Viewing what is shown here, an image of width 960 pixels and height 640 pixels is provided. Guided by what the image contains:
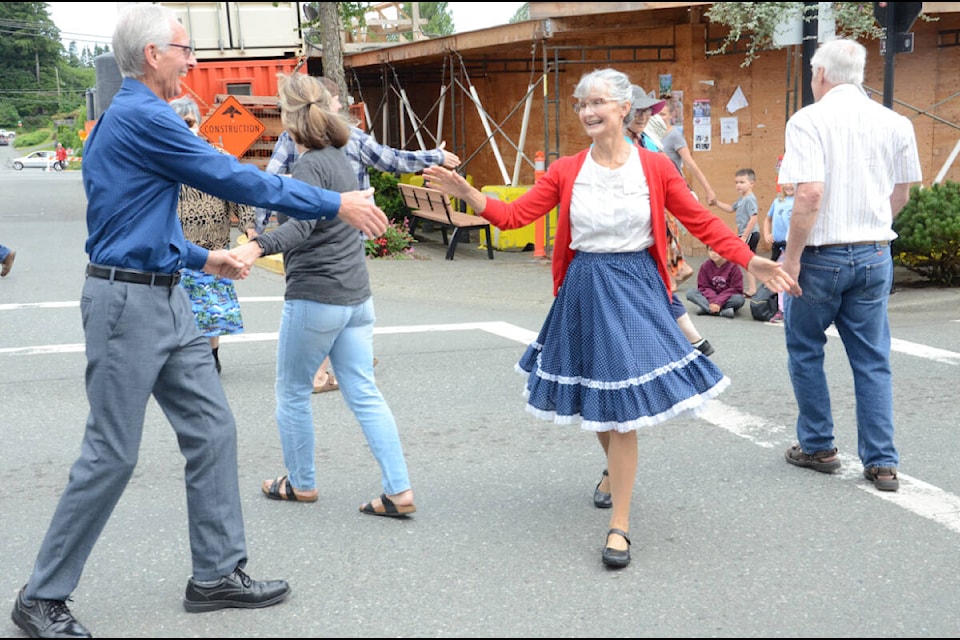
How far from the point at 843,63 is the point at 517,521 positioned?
2557 mm

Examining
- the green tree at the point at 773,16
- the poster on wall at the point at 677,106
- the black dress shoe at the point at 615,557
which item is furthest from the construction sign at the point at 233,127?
the black dress shoe at the point at 615,557

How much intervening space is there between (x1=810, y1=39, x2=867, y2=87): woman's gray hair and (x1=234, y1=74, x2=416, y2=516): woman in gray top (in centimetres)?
224

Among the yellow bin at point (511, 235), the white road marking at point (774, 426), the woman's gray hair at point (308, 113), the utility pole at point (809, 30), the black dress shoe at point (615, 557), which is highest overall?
the utility pole at point (809, 30)

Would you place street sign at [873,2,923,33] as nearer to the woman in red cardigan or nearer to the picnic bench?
the picnic bench

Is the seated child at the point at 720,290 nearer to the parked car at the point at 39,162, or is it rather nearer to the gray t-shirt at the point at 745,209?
the gray t-shirt at the point at 745,209

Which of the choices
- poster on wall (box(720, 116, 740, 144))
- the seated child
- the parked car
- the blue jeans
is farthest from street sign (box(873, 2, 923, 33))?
the parked car

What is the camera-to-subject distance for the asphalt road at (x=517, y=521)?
355 cm

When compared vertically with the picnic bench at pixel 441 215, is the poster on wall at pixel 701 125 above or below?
above

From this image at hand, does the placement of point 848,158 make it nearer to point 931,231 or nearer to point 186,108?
point 186,108

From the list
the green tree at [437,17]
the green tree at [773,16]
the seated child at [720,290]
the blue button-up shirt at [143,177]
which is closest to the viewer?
the blue button-up shirt at [143,177]

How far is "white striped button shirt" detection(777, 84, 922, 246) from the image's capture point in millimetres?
4680

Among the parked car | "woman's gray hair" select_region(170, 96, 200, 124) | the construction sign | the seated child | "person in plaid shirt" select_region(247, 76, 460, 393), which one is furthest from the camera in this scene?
the parked car

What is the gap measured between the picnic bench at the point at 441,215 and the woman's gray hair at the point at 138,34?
31.6 feet

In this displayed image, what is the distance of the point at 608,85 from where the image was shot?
4043 millimetres
